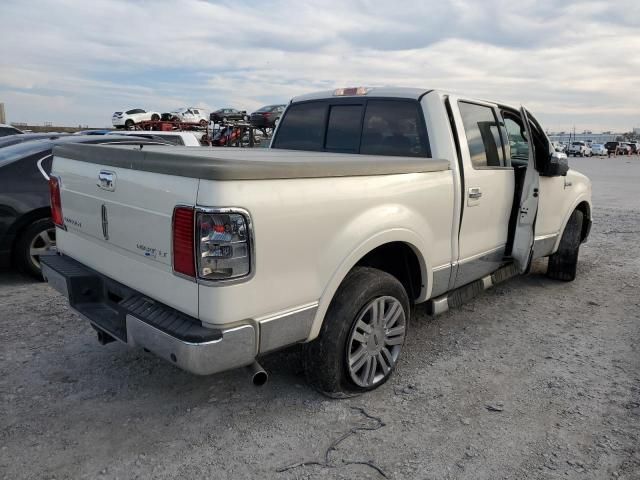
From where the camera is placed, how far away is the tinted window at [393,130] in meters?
3.95

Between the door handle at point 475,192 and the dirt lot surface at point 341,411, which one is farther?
the door handle at point 475,192

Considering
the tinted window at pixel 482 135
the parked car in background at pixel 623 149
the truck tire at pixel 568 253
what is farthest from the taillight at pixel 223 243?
the parked car in background at pixel 623 149

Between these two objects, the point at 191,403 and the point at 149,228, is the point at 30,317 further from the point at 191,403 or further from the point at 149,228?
the point at 149,228

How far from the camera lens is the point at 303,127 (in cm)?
484

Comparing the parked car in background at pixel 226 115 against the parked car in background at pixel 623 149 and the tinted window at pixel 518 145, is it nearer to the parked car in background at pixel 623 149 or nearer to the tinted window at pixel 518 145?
the tinted window at pixel 518 145

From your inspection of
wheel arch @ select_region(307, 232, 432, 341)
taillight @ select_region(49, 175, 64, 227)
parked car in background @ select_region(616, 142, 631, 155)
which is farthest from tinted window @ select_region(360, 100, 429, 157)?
parked car in background @ select_region(616, 142, 631, 155)

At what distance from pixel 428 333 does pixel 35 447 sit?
290 cm

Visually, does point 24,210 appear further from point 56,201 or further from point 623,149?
point 623,149

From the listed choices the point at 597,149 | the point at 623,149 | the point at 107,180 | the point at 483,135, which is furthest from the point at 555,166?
the point at 623,149

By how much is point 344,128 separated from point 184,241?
235 centimetres

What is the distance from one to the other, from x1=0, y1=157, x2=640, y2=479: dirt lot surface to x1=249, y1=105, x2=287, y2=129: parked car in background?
19.4 metres

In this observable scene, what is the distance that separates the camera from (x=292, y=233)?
262 centimetres

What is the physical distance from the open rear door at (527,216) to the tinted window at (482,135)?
413mm

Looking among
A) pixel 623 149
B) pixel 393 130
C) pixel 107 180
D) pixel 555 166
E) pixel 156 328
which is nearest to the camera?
pixel 156 328
